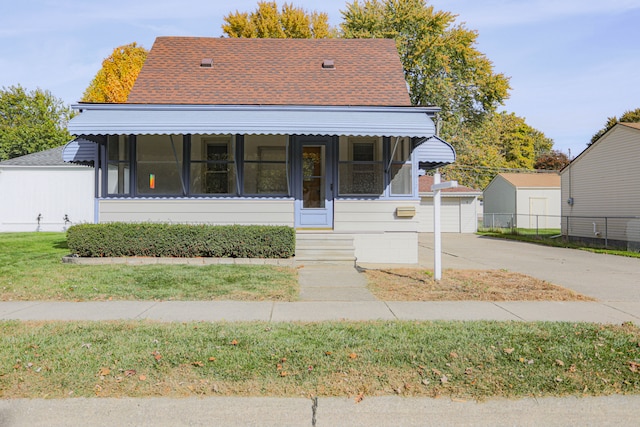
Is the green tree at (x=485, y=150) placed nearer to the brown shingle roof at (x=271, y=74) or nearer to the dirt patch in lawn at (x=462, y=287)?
the brown shingle roof at (x=271, y=74)

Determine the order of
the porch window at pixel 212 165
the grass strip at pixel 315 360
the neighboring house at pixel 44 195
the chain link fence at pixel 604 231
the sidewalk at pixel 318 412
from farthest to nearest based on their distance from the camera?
the neighboring house at pixel 44 195 < the chain link fence at pixel 604 231 < the porch window at pixel 212 165 < the grass strip at pixel 315 360 < the sidewalk at pixel 318 412

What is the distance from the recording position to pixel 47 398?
3818 millimetres

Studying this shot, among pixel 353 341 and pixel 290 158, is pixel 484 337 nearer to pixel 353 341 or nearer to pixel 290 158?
pixel 353 341

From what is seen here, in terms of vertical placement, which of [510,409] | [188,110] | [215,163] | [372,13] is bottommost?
[510,409]

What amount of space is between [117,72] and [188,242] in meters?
29.1

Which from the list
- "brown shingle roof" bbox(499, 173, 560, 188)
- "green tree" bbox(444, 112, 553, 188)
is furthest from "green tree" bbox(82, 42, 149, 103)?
"brown shingle roof" bbox(499, 173, 560, 188)

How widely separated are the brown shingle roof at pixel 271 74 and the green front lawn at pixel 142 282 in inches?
223

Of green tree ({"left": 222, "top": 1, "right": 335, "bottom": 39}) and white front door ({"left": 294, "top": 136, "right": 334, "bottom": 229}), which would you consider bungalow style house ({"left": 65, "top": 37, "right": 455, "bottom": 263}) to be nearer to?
white front door ({"left": 294, "top": 136, "right": 334, "bottom": 229})

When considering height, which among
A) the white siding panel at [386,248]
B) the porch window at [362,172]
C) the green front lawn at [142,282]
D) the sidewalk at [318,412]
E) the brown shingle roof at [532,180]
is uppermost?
the brown shingle roof at [532,180]

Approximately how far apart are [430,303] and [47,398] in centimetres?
527

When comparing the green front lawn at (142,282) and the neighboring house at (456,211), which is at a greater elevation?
the neighboring house at (456,211)

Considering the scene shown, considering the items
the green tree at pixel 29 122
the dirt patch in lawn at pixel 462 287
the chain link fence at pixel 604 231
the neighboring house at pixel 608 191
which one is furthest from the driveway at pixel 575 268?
the green tree at pixel 29 122

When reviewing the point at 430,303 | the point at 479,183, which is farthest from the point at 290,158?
the point at 479,183

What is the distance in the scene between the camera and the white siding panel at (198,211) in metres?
12.6
